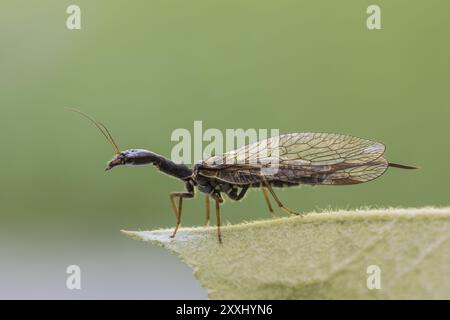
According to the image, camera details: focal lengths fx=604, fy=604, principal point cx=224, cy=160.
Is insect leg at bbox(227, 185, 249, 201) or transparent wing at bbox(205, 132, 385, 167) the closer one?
transparent wing at bbox(205, 132, 385, 167)

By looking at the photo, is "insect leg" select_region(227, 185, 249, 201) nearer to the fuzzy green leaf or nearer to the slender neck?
the slender neck

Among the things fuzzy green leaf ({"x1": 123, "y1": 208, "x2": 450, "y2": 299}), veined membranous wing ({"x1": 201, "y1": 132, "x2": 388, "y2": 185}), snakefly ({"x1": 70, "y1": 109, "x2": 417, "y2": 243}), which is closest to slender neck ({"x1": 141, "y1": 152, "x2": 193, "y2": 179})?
snakefly ({"x1": 70, "y1": 109, "x2": 417, "y2": 243})

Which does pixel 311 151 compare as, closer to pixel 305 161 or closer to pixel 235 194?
pixel 305 161

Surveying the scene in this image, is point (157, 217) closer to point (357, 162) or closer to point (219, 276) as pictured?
point (357, 162)

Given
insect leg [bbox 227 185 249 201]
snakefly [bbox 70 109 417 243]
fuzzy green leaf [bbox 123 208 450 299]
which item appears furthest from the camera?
insect leg [bbox 227 185 249 201]

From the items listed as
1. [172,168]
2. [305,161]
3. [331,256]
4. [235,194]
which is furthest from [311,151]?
[331,256]

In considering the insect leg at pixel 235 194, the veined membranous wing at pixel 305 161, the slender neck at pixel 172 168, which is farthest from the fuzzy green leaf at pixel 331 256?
the slender neck at pixel 172 168

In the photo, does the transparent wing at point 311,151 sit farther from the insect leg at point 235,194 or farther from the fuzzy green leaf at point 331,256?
the fuzzy green leaf at point 331,256

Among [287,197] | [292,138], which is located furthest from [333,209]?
[287,197]
